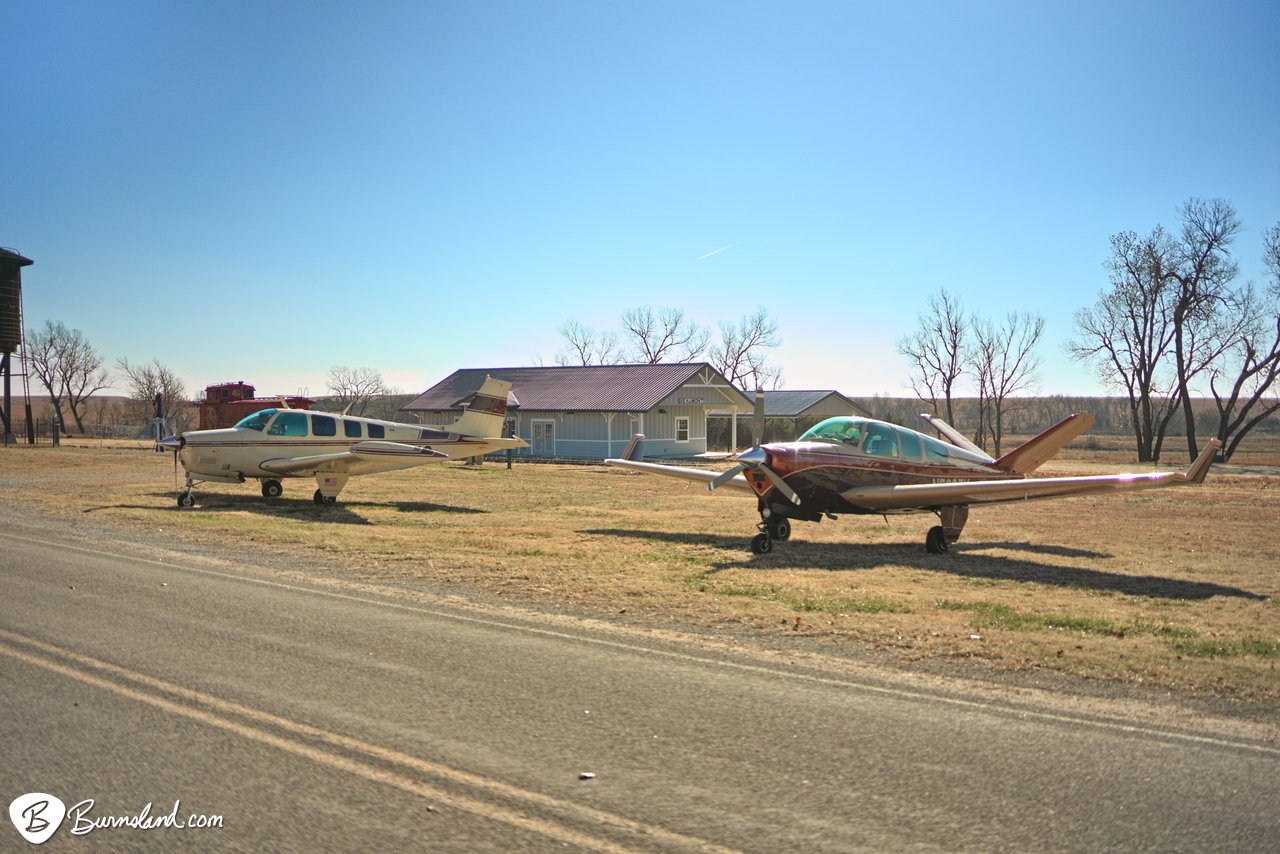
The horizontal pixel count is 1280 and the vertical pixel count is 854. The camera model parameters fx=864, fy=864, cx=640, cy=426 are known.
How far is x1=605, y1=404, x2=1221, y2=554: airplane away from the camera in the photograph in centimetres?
1500

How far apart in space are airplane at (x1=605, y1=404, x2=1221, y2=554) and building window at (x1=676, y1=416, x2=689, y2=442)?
34.6 meters

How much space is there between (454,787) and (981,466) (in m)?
13.9

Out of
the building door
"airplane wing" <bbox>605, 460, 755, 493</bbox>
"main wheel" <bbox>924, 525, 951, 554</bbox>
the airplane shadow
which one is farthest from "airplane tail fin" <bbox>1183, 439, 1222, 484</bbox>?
the building door

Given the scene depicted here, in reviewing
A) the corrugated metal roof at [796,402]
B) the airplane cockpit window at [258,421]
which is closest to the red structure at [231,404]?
the airplane cockpit window at [258,421]

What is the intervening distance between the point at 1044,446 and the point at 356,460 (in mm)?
16296

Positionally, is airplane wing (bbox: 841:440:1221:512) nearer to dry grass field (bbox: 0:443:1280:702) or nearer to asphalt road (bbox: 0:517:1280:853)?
dry grass field (bbox: 0:443:1280:702)

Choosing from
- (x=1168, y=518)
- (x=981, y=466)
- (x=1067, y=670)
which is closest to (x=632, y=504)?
(x=981, y=466)

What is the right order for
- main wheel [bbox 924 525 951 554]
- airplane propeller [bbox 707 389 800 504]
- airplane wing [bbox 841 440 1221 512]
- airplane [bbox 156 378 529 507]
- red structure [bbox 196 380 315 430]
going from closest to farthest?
airplane wing [bbox 841 440 1221 512] < airplane propeller [bbox 707 389 800 504] < main wheel [bbox 924 525 951 554] < airplane [bbox 156 378 529 507] < red structure [bbox 196 380 315 430]

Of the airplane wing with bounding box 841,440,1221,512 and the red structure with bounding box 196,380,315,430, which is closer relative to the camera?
the airplane wing with bounding box 841,440,1221,512

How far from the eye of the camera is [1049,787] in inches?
192

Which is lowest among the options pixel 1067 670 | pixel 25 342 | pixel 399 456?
pixel 1067 670

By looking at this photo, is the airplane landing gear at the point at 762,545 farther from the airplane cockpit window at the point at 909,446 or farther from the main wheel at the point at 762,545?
the airplane cockpit window at the point at 909,446

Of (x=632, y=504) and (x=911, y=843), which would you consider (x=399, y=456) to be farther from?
(x=911, y=843)

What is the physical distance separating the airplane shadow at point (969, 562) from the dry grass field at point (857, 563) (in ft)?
0.17
